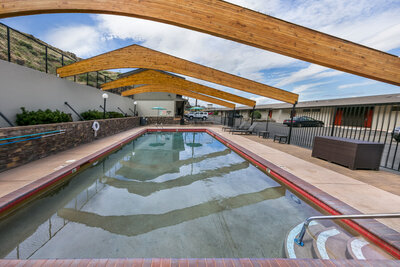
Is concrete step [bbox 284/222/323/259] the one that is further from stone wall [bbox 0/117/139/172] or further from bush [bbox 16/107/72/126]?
bush [bbox 16/107/72/126]

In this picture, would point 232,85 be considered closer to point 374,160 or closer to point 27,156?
point 374,160

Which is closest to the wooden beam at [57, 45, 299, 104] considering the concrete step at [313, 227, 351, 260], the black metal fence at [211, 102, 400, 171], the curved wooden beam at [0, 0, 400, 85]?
the curved wooden beam at [0, 0, 400, 85]

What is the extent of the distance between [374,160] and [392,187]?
4.89ft

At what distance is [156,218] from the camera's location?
3.20 metres

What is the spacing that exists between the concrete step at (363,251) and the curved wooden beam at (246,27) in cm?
388

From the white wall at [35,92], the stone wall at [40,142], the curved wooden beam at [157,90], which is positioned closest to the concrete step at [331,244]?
the stone wall at [40,142]

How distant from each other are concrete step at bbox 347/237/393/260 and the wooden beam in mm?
7620

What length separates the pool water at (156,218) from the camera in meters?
2.43

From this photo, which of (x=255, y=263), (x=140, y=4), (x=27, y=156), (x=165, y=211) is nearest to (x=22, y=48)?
(x=27, y=156)

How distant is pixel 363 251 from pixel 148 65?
26.7ft

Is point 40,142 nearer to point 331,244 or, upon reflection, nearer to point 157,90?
point 331,244

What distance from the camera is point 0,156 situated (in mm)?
4078

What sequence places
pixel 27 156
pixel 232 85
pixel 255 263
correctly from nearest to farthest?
pixel 255 263
pixel 27 156
pixel 232 85

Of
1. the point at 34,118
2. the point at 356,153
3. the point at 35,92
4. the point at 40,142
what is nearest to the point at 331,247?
the point at 356,153
